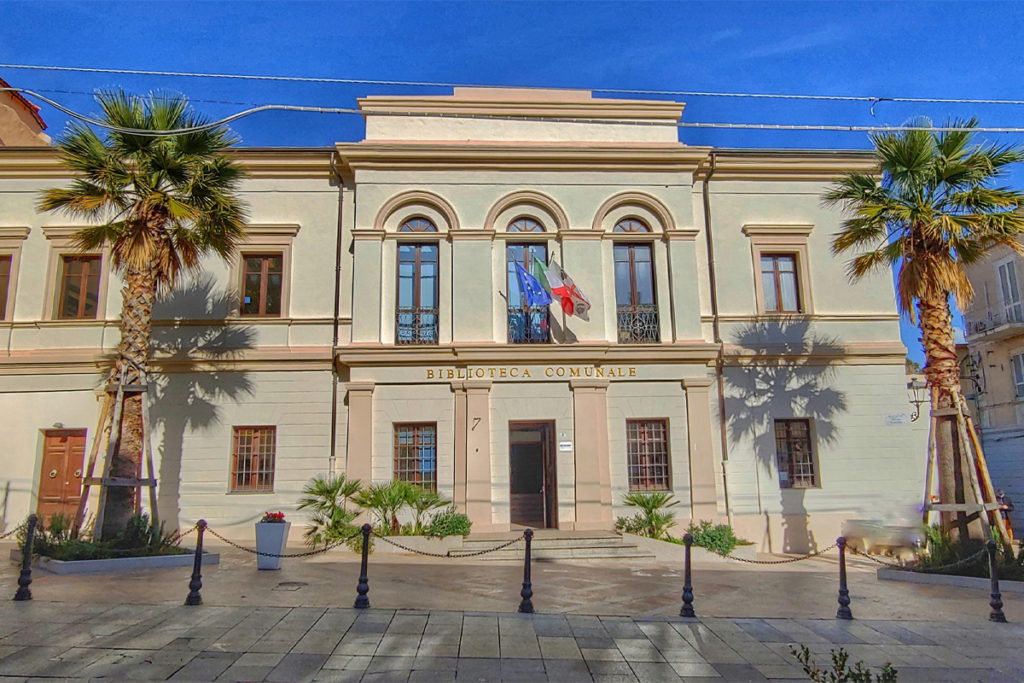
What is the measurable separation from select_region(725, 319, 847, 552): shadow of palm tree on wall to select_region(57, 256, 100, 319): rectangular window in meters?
15.6

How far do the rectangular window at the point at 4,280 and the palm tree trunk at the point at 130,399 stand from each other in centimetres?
619

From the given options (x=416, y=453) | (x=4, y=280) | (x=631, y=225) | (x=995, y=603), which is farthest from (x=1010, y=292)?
(x=4, y=280)

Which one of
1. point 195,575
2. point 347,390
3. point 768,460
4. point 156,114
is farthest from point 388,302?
point 768,460

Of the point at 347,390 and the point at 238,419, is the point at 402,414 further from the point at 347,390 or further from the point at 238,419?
the point at 238,419

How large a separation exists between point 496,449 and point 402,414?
2282 mm

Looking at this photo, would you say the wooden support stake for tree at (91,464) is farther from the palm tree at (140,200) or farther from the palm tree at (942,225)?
the palm tree at (942,225)

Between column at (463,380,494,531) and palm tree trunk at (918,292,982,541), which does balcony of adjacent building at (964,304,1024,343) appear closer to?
palm tree trunk at (918,292,982,541)

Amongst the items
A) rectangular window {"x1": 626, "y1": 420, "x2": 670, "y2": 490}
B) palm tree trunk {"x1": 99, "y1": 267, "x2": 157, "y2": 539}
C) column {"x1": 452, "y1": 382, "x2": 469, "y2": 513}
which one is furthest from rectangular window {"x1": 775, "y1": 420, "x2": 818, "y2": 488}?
palm tree trunk {"x1": 99, "y1": 267, "x2": 157, "y2": 539}

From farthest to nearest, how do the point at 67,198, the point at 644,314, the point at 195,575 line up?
the point at 644,314 → the point at 67,198 → the point at 195,575

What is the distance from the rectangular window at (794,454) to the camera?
16062mm

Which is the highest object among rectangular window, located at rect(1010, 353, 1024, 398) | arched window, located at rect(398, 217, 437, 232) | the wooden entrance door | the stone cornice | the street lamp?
the stone cornice

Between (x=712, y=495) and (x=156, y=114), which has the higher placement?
A: (x=156, y=114)

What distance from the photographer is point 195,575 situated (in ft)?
28.8

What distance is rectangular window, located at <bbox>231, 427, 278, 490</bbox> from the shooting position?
1529cm
